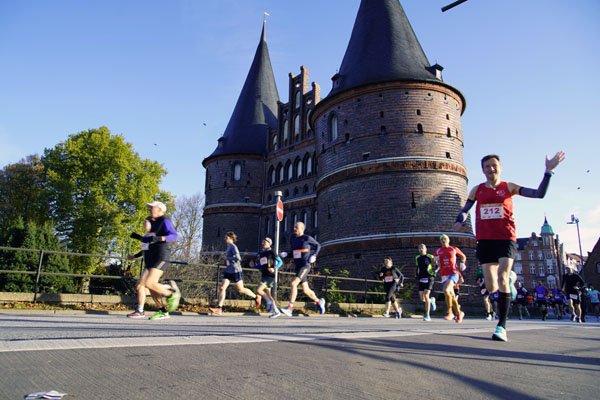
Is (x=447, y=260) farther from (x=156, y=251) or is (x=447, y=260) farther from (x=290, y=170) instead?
(x=290, y=170)

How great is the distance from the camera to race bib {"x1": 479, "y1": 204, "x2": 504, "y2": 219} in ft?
18.9

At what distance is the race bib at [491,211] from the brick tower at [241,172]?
4007 cm

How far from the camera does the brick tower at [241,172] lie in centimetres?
4641

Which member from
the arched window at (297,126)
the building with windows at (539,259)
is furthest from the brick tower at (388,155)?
the building with windows at (539,259)

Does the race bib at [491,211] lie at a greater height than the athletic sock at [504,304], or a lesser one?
greater

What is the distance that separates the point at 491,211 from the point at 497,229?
246 mm

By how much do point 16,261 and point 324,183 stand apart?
2055cm

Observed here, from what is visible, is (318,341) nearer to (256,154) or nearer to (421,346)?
(421,346)

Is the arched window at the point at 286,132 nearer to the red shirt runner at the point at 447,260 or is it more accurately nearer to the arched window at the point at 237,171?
the arched window at the point at 237,171

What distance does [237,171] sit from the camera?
158 ft

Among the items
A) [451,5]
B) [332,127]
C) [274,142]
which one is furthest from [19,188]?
[451,5]

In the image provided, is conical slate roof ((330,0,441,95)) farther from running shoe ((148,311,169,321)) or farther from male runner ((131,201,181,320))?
running shoe ((148,311,169,321))

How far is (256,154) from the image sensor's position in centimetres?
4800

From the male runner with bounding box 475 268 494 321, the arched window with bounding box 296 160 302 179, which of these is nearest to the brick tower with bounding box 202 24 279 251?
the arched window with bounding box 296 160 302 179
